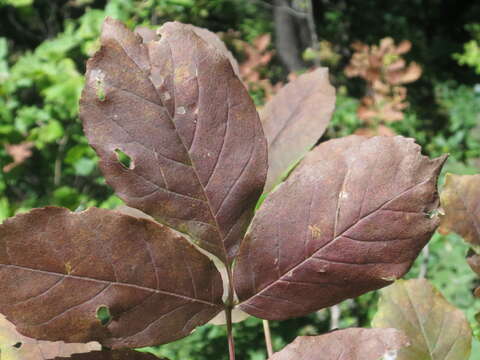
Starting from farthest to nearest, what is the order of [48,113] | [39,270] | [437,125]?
[437,125]
[48,113]
[39,270]

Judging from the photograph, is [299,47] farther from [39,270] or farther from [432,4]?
[39,270]

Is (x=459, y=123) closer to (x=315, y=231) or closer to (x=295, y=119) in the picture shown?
(x=295, y=119)

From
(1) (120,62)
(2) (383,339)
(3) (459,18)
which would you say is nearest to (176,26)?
(1) (120,62)

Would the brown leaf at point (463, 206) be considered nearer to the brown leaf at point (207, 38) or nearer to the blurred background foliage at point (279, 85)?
the brown leaf at point (207, 38)

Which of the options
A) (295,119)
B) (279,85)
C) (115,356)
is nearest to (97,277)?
(115,356)

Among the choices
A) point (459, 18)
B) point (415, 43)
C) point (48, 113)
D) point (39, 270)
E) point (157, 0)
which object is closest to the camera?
point (39, 270)

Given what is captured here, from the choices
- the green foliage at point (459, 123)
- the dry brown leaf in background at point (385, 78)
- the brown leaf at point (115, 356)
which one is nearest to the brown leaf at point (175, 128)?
the brown leaf at point (115, 356)

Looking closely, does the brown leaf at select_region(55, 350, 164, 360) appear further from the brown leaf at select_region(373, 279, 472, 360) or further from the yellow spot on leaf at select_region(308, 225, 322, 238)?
the brown leaf at select_region(373, 279, 472, 360)
